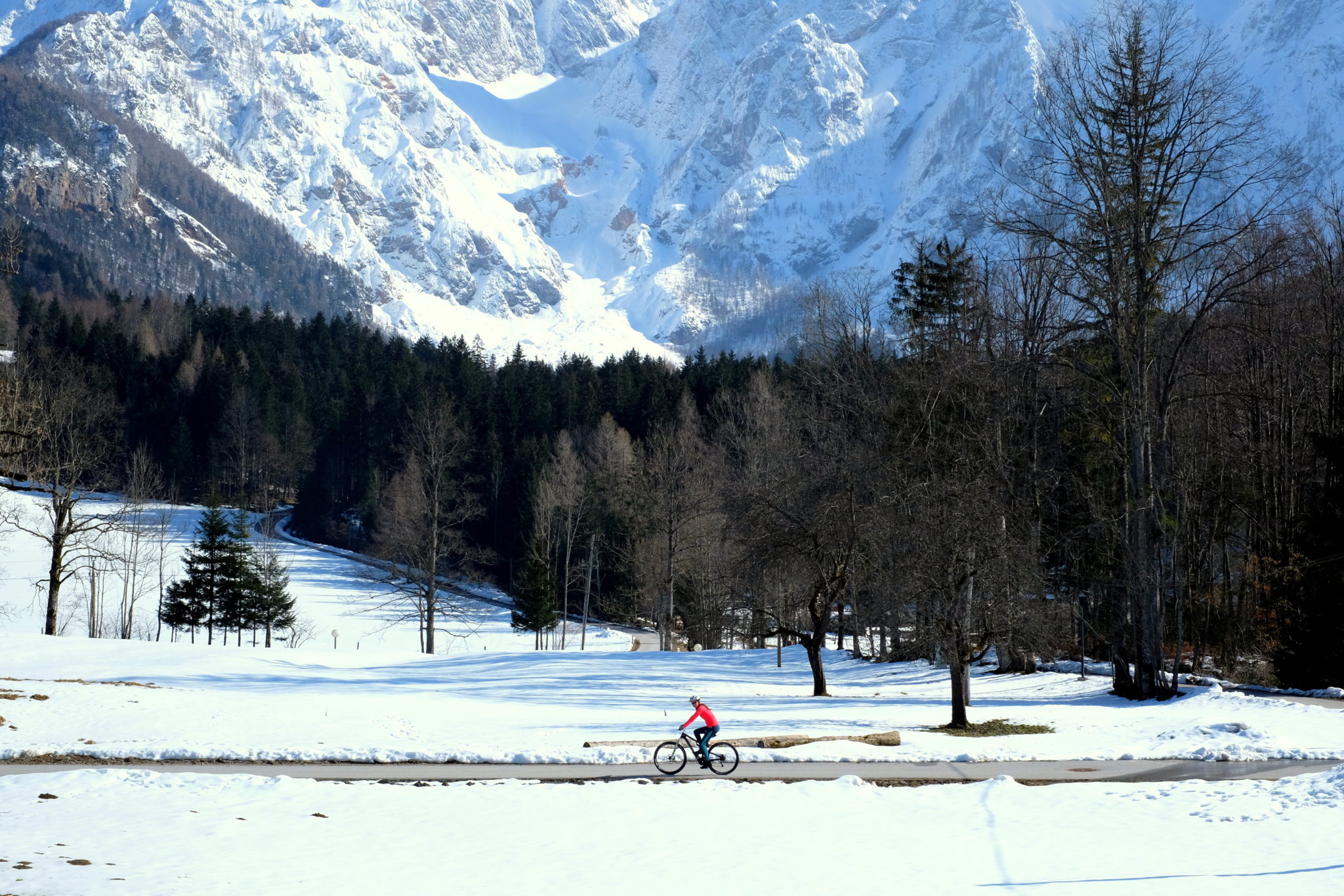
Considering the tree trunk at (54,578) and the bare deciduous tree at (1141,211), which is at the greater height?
the bare deciduous tree at (1141,211)

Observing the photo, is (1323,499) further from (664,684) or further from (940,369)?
(664,684)

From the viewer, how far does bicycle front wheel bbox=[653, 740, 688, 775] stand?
1681 cm

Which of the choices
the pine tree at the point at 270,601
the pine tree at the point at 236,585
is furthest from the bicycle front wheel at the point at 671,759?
the pine tree at the point at 270,601

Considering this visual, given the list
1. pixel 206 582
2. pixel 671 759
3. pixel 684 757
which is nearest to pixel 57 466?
pixel 206 582

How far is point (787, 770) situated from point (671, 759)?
188 cm

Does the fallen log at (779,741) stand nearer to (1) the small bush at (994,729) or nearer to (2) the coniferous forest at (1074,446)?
(1) the small bush at (994,729)

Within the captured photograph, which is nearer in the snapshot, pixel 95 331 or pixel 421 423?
pixel 421 423

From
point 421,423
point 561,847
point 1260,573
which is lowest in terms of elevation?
point 561,847

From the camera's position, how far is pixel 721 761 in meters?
17.0

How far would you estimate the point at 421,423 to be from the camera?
65.4 metres

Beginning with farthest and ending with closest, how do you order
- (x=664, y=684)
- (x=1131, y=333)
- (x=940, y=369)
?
(x=664, y=684)
(x=940, y=369)
(x=1131, y=333)

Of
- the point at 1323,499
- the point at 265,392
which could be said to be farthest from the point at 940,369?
the point at 265,392

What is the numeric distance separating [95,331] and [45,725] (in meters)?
85.9

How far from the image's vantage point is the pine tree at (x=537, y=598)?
5238 centimetres
